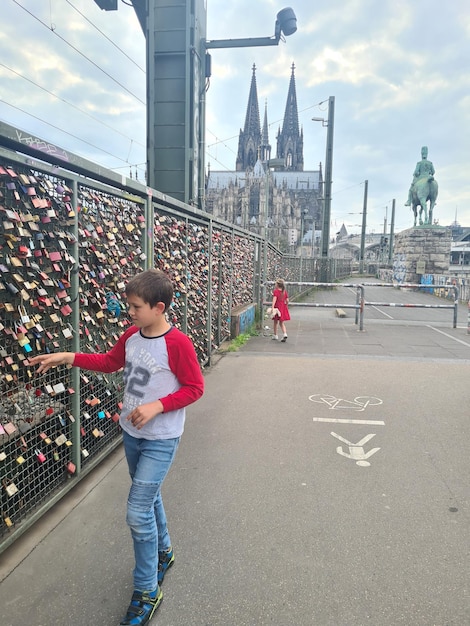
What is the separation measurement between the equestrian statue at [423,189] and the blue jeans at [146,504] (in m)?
28.8

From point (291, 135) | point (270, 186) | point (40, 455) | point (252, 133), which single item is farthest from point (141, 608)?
point (291, 135)

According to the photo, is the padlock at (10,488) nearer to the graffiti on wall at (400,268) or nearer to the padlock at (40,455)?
the padlock at (40,455)

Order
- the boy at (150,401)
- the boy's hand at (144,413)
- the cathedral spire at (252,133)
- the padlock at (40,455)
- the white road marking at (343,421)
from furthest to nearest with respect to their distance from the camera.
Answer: the cathedral spire at (252,133) → the white road marking at (343,421) → the padlock at (40,455) → the boy at (150,401) → the boy's hand at (144,413)

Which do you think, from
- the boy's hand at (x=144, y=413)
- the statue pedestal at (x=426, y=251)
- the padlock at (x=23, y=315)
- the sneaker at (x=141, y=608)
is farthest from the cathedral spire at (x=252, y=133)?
the sneaker at (x=141, y=608)

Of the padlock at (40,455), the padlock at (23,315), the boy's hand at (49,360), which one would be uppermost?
the padlock at (23,315)

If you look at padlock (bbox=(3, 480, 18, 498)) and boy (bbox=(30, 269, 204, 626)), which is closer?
boy (bbox=(30, 269, 204, 626))

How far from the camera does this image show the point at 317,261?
29.1 metres

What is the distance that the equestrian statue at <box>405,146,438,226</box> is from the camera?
27422 mm

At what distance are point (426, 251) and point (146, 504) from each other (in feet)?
93.1

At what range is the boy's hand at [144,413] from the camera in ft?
6.48

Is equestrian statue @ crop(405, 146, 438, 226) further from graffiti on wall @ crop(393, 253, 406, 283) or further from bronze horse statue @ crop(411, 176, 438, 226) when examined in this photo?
graffiti on wall @ crop(393, 253, 406, 283)

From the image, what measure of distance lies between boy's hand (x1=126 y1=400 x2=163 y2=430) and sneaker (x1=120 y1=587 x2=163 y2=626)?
2.74 feet

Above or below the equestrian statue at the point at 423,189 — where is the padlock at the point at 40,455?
below

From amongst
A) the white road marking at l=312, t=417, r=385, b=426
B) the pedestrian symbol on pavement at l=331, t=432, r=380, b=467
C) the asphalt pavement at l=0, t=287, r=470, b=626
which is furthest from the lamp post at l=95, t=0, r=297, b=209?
the pedestrian symbol on pavement at l=331, t=432, r=380, b=467
